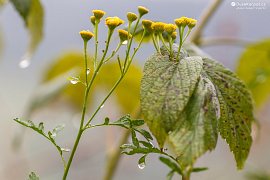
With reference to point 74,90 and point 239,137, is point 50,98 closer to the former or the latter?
point 74,90

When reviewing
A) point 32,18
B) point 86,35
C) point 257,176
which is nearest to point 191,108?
point 86,35

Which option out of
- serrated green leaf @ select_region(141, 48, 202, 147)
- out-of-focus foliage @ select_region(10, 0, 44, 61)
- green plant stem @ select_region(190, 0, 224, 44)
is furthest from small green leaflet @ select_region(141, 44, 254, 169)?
green plant stem @ select_region(190, 0, 224, 44)

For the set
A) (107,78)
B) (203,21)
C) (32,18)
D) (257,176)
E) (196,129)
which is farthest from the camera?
(107,78)

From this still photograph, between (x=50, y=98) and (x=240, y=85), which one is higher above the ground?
(x=240, y=85)

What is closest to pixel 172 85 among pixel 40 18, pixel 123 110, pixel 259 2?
pixel 40 18

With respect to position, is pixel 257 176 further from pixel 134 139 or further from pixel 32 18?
pixel 134 139

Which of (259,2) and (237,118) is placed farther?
(259,2)

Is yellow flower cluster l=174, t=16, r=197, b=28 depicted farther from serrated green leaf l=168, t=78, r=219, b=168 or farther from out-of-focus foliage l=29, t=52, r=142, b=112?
out-of-focus foliage l=29, t=52, r=142, b=112
